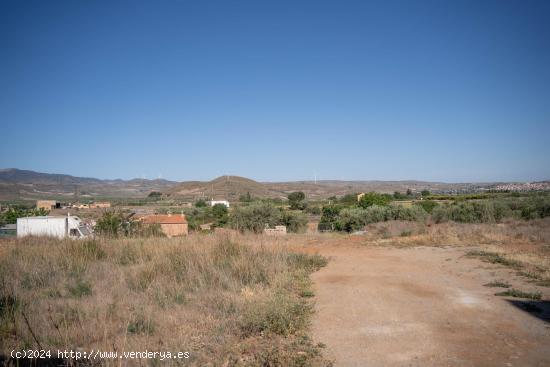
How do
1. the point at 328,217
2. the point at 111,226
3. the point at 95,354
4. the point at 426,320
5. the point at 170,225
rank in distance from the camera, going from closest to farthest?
the point at 95,354 → the point at 426,320 → the point at 111,226 → the point at 170,225 → the point at 328,217

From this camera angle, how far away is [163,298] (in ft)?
19.7

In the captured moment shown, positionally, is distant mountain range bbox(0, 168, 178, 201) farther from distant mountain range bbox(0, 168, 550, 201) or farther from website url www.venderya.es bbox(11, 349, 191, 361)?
website url www.venderya.es bbox(11, 349, 191, 361)

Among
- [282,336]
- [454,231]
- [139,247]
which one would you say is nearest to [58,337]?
[282,336]

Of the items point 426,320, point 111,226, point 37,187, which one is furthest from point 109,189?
point 426,320

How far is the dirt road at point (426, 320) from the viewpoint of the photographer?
4082mm

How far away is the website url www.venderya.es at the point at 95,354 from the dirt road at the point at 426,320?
5.85ft

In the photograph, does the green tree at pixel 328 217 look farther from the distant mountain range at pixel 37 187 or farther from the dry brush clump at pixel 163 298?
the distant mountain range at pixel 37 187

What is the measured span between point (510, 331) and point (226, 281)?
4464 mm

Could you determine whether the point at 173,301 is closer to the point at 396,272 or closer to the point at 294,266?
the point at 294,266

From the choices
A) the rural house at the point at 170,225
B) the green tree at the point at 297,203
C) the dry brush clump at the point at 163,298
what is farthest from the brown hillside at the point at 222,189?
the dry brush clump at the point at 163,298

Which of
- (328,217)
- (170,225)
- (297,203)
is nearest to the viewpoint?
(170,225)

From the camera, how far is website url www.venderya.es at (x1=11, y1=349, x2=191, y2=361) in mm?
3707

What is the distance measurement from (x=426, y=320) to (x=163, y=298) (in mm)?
4056

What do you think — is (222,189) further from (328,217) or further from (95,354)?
(95,354)
